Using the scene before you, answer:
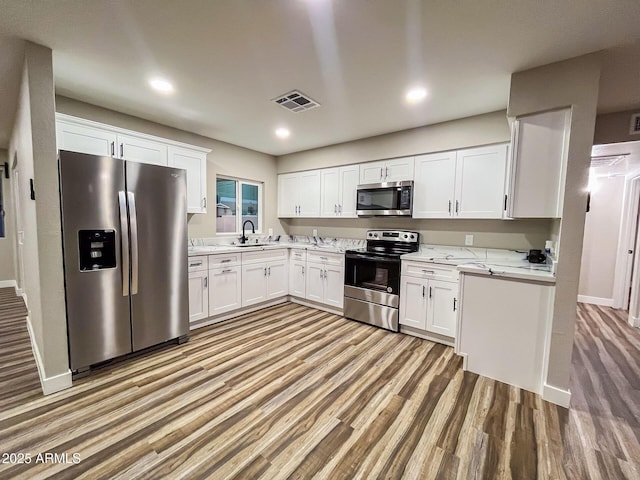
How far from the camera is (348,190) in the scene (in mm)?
4219

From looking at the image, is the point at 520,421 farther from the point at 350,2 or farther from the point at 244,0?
the point at 244,0

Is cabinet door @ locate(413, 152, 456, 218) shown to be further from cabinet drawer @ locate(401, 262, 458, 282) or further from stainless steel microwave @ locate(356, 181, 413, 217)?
cabinet drawer @ locate(401, 262, 458, 282)

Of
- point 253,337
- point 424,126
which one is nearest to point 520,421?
point 253,337

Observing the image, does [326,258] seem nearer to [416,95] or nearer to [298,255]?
[298,255]

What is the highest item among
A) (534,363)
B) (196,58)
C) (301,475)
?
(196,58)

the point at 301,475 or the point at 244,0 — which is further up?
the point at 244,0

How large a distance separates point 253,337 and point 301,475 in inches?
72.0

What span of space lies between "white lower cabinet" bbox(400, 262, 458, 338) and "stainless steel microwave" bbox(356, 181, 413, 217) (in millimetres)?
813

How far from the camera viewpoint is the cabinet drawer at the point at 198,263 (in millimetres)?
3213

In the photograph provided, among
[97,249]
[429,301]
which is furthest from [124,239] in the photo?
[429,301]

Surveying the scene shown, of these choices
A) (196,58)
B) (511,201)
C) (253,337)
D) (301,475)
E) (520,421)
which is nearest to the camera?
(301,475)

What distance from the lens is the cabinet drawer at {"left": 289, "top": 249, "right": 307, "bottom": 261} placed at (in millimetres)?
4328

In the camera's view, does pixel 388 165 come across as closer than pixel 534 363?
No

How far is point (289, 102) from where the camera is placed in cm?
282
